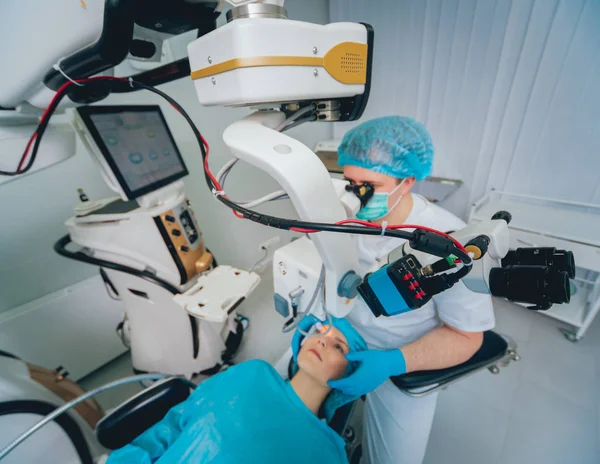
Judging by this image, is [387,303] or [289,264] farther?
[289,264]

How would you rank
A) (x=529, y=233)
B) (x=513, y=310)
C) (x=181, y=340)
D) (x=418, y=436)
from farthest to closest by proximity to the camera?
(x=513, y=310), (x=529, y=233), (x=181, y=340), (x=418, y=436)

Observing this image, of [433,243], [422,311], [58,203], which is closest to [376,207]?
[422,311]

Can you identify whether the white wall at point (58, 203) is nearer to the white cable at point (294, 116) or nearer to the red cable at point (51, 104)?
the red cable at point (51, 104)

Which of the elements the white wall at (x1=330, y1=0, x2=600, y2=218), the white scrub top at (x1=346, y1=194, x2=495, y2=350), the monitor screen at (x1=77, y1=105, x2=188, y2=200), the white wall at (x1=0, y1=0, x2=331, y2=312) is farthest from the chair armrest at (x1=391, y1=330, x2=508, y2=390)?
the white wall at (x1=0, y1=0, x2=331, y2=312)

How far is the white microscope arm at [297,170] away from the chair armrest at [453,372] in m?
0.56

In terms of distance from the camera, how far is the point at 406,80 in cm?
204

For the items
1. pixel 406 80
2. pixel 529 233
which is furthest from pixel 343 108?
pixel 406 80

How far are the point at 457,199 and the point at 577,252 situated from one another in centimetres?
87

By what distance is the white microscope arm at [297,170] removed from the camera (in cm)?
42

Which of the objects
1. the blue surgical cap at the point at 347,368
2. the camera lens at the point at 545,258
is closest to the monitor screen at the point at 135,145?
the blue surgical cap at the point at 347,368

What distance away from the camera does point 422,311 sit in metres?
0.89

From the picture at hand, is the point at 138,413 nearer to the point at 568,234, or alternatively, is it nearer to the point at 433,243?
the point at 433,243

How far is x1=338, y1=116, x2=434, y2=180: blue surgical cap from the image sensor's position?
84 centimetres

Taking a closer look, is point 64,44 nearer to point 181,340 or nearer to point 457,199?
point 181,340
